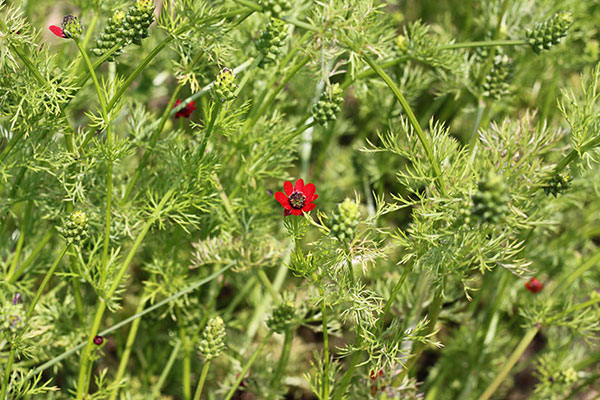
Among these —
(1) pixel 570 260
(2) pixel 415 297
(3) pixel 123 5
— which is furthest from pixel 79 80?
(1) pixel 570 260

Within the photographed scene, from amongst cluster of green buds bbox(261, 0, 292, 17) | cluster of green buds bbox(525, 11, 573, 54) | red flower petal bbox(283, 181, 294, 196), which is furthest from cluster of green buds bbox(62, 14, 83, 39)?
cluster of green buds bbox(525, 11, 573, 54)

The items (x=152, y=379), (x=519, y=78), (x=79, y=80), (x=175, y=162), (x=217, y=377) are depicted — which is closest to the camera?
(x=79, y=80)

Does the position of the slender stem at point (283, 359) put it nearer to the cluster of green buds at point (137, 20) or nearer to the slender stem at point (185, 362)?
the slender stem at point (185, 362)

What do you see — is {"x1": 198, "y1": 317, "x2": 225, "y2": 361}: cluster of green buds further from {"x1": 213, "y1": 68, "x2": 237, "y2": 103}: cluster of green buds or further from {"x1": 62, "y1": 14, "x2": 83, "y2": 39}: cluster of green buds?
{"x1": 62, "y1": 14, "x2": 83, "y2": 39}: cluster of green buds

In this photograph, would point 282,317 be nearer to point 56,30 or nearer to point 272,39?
point 272,39

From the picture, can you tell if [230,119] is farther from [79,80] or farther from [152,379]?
[152,379]

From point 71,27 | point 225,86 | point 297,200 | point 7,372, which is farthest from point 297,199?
point 7,372
